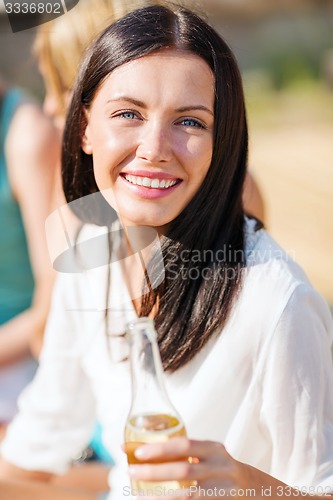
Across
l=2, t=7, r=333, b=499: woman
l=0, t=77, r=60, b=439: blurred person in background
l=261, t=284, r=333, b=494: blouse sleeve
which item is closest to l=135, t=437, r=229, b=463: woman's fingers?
l=2, t=7, r=333, b=499: woman

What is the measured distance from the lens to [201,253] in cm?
113

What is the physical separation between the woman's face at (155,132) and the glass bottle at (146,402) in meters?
0.28

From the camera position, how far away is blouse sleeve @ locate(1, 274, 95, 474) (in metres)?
1.36

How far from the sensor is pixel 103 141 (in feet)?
3.49

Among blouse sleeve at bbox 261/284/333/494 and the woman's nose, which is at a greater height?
the woman's nose

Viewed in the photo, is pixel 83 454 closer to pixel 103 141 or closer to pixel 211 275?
pixel 211 275

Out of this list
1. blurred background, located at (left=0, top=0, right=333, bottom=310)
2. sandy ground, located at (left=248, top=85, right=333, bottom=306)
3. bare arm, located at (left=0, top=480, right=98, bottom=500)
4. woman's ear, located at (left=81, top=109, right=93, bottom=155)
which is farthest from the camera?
sandy ground, located at (left=248, top=85, right=333, bottom=306)

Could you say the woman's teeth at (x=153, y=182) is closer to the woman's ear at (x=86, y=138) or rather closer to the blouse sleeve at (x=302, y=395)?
the woman's ear at (x=86, y=138)

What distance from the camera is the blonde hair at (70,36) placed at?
120 cm

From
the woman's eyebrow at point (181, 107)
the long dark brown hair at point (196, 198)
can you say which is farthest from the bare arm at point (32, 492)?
the woman's eyebrow at point (181, 107)

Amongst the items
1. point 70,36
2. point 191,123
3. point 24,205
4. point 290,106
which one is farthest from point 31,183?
point 290,106

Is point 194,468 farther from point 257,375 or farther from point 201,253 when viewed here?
point 201,253

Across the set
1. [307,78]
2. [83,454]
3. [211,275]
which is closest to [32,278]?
[83,454]

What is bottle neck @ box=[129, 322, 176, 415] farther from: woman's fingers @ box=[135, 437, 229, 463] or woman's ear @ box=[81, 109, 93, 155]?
woman's ear @ box=[81, 109, 93, 155]
